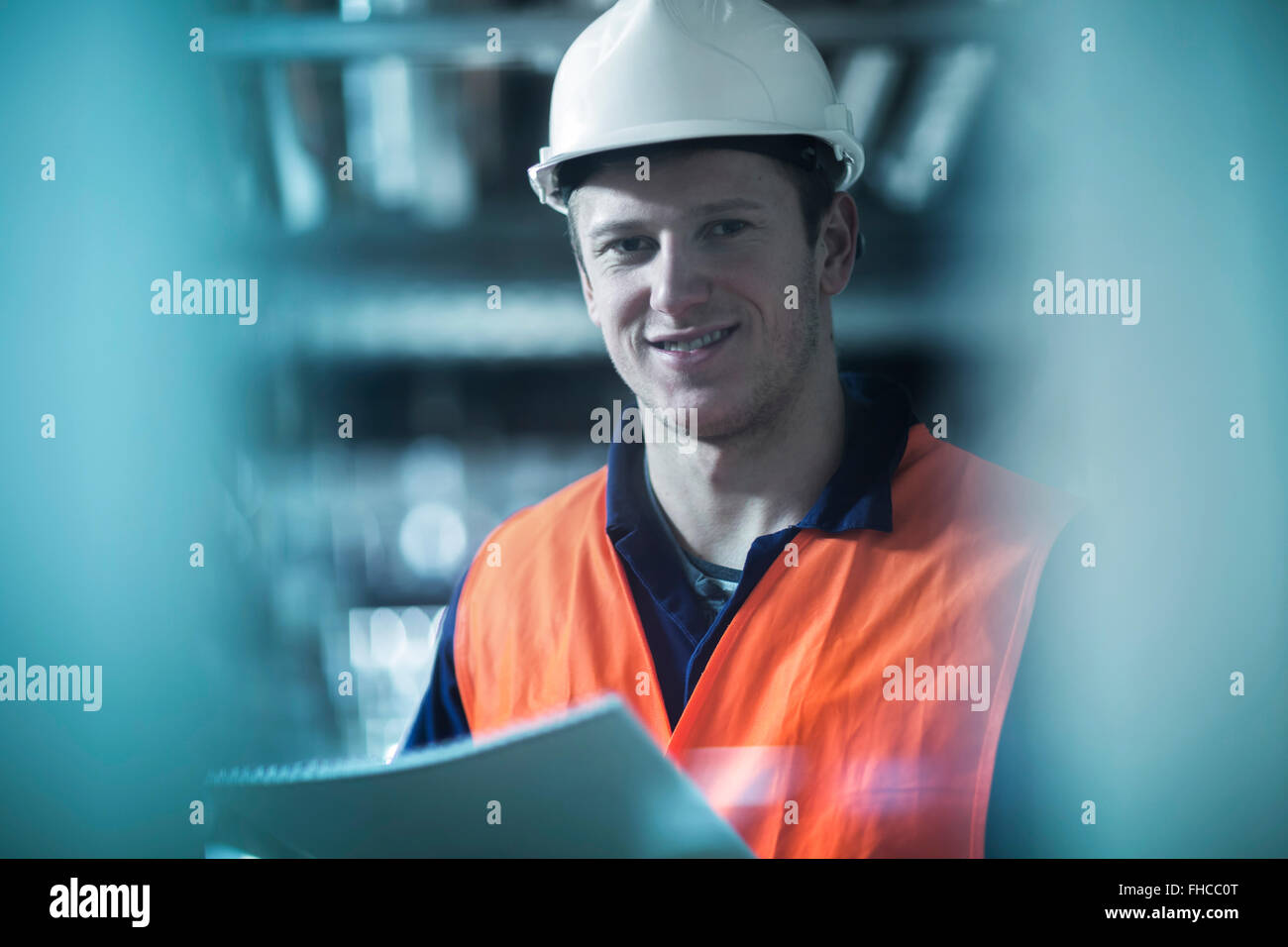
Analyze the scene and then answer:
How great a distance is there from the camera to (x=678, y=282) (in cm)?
176

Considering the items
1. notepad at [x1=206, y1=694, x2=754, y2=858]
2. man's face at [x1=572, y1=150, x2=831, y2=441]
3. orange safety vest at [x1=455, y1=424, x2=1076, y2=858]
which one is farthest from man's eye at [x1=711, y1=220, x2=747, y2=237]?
notepad at [x1=206, y1=694, x2=754, y2=858]

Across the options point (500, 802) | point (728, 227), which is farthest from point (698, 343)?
point (500, 802)

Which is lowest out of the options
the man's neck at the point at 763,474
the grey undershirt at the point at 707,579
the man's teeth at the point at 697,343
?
the grey undershirt at the point at 707,579

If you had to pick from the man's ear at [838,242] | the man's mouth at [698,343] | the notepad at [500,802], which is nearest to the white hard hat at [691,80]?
the man's ear at [838,242]

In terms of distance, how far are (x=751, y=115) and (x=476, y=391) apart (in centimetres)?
82

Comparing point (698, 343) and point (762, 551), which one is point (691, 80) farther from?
point (762, 551)

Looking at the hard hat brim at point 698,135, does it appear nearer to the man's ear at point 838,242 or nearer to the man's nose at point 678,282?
the man's ear at point 838,242

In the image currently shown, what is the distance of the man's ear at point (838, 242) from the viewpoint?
185cm

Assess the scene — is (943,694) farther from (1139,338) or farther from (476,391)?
(476,391)

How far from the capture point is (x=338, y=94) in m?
2.03

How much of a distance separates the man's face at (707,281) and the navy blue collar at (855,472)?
15 cm

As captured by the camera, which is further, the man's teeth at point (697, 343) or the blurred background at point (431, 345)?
the blurred background at point (431, 345)

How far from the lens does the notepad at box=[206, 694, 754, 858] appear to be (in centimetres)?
166
